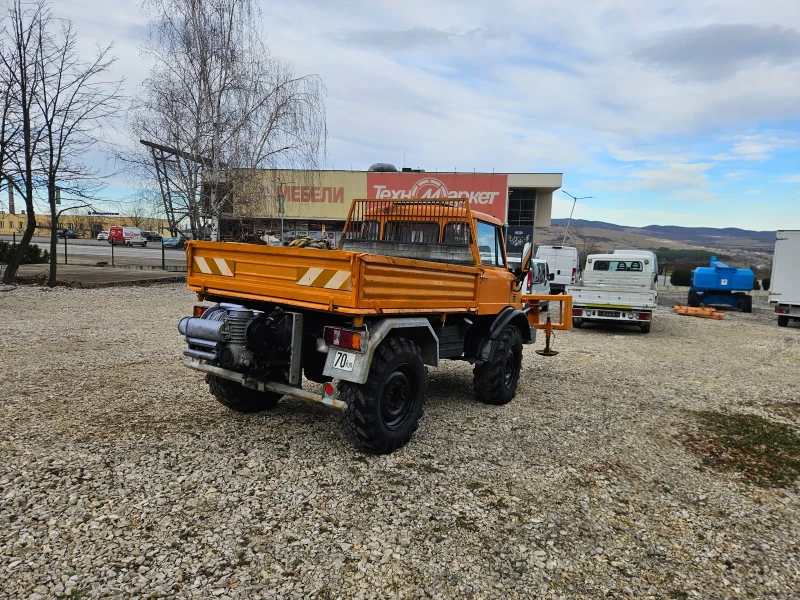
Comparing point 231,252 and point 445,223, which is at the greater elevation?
point 445,223

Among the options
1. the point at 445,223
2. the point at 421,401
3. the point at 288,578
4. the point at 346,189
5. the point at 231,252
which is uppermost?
the point at 346,189

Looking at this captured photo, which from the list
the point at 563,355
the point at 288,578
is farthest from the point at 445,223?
the point at 563,355

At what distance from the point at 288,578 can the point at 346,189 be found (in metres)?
35.4

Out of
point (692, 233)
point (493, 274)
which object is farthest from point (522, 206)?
point (692, 233)

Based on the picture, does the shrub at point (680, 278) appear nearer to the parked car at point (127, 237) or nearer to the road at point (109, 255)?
the road at point (109, 255)

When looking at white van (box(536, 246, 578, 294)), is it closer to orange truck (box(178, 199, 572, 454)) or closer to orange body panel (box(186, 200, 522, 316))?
orange truck (box(178, 199, 572, 454))

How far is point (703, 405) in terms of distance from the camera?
21.2ft

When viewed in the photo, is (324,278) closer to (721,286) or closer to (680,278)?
(721,286)

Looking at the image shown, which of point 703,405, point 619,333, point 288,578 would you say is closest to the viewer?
point 288,578

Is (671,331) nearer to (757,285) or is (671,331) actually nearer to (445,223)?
(445,223)

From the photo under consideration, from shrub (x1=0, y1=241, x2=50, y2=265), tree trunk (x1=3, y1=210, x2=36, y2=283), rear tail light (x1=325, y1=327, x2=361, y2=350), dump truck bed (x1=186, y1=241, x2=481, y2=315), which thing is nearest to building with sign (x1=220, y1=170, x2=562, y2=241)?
shrub (x1=0, y1=241, x2=50, y2=265)

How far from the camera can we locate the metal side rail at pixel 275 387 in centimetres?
394

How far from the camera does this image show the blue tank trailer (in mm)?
18703

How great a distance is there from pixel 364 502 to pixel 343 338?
3.93ft
